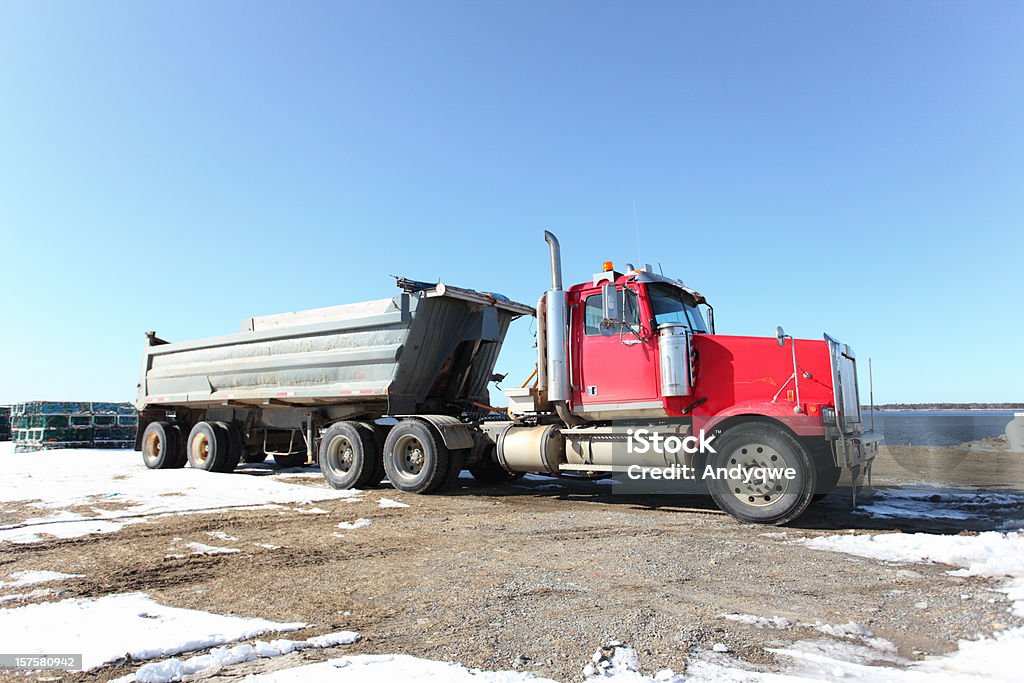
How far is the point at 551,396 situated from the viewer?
27.8 ft

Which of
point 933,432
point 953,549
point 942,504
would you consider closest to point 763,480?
point 953,549

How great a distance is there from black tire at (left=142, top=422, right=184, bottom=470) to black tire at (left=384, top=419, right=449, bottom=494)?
22.5 feet

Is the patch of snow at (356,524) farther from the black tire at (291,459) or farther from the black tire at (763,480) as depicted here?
the black tire at (291,459)

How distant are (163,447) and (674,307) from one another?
11.7 m

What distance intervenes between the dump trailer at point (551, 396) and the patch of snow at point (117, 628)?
5169 millimetres

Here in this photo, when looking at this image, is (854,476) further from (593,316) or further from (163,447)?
(163,447)

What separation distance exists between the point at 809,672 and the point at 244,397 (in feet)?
37.3

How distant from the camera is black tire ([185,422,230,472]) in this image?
12828 mm

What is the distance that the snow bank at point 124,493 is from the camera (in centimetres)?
688

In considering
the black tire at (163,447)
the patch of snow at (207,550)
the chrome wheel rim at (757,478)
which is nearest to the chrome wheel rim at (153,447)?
the black tire at (163,447)

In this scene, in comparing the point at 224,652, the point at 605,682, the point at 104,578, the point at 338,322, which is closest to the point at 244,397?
the point at 338,322

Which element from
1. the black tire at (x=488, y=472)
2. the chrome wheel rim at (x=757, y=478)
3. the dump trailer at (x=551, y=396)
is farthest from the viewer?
the black tire at (x=488, y=472)

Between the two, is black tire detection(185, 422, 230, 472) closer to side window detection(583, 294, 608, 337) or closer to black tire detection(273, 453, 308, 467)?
black tire detection(273, 453, 308, 467)

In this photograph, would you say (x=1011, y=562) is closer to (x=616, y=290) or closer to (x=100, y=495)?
(x=616, y=290)
